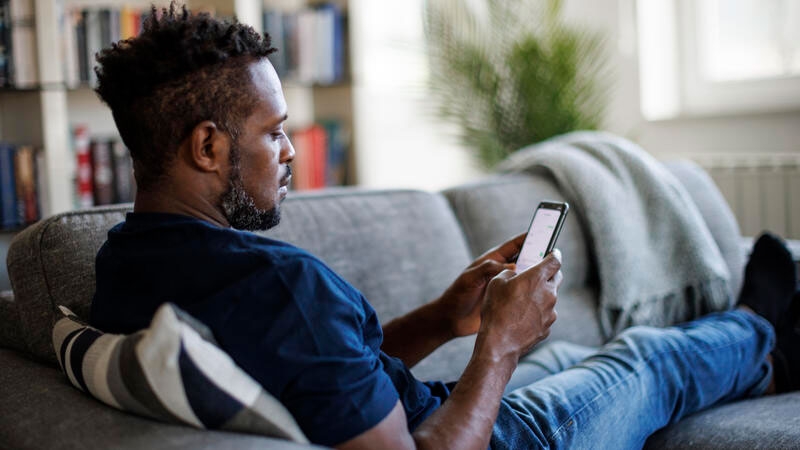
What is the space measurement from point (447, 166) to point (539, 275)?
2.86 metres

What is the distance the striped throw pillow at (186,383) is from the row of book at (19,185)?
1877mm

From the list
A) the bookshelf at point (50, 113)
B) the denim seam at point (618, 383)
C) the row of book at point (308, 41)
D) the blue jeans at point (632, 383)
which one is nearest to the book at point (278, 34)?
the row of book at point (308, 41)

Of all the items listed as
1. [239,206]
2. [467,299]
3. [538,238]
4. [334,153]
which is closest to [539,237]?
[538,238]

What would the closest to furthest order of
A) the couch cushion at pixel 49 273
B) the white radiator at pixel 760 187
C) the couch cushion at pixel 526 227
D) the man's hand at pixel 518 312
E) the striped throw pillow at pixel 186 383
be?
the striped throw pillow at pixel 186 383
the man's hand at pixel 518 312
the couch cushion at pixel 49 273
the couch cushion at pixel 526 227
the white radiator at pixel 760 187

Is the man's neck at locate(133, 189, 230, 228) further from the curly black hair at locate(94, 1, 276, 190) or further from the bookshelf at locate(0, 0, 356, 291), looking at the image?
the bookshelf at locate(0, 0, 356, 291)

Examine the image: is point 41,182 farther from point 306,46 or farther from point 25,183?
point 306,46

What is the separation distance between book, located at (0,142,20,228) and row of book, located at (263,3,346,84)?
3.33ft

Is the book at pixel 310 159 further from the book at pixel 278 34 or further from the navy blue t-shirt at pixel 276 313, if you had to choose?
the navy blue t-shirt at pixel 276 313

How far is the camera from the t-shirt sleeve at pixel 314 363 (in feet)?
2.73

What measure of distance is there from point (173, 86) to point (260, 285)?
27 cm

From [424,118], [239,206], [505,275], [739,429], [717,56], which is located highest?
[717,56]

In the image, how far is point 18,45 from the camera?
254 centimetres

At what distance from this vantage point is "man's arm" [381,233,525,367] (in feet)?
4.33

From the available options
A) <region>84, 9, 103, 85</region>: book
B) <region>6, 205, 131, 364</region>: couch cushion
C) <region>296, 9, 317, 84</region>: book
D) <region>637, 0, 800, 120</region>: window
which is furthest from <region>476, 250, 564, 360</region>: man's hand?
<region>637, 0, 800, 120</region>: window
